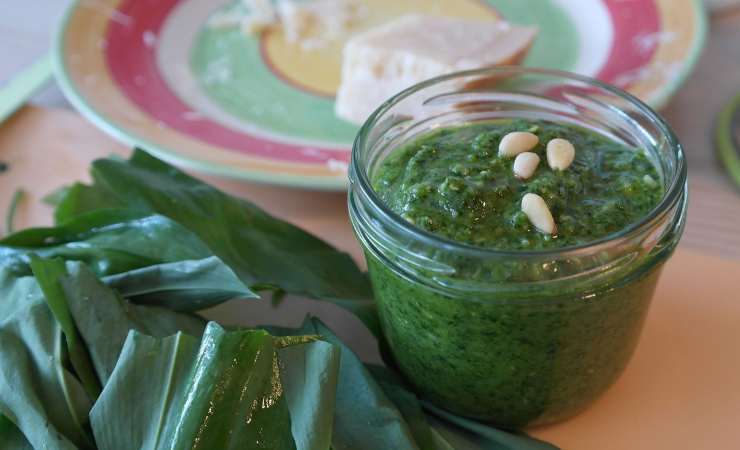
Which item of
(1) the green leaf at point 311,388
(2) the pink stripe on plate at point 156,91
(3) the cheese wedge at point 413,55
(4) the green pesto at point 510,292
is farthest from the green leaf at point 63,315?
(3) the cheese wedge at point 413,55

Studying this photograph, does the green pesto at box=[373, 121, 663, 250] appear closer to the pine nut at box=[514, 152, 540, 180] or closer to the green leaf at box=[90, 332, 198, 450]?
the pine nut at box=[514, 152, 540, 180]

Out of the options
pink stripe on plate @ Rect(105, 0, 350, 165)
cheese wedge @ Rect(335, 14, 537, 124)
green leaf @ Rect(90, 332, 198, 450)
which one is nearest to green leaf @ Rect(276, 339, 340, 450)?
green leaf @ Rect(90, 332, 198, 450)

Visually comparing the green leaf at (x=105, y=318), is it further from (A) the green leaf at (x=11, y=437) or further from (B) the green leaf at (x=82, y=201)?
(B) the green leaf at (x=82, y=201)

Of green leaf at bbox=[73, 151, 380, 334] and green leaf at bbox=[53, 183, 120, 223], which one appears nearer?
green leaf at bbox=[73, 151, 380, 334]

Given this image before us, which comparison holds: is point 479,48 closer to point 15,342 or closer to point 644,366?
point 644,366

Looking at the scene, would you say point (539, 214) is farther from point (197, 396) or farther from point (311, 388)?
point (197, 396)

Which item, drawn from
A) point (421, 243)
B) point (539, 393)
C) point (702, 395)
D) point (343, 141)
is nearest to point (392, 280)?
point (421, 243)

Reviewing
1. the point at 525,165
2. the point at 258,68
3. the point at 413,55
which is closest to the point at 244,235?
the point at 525,165
